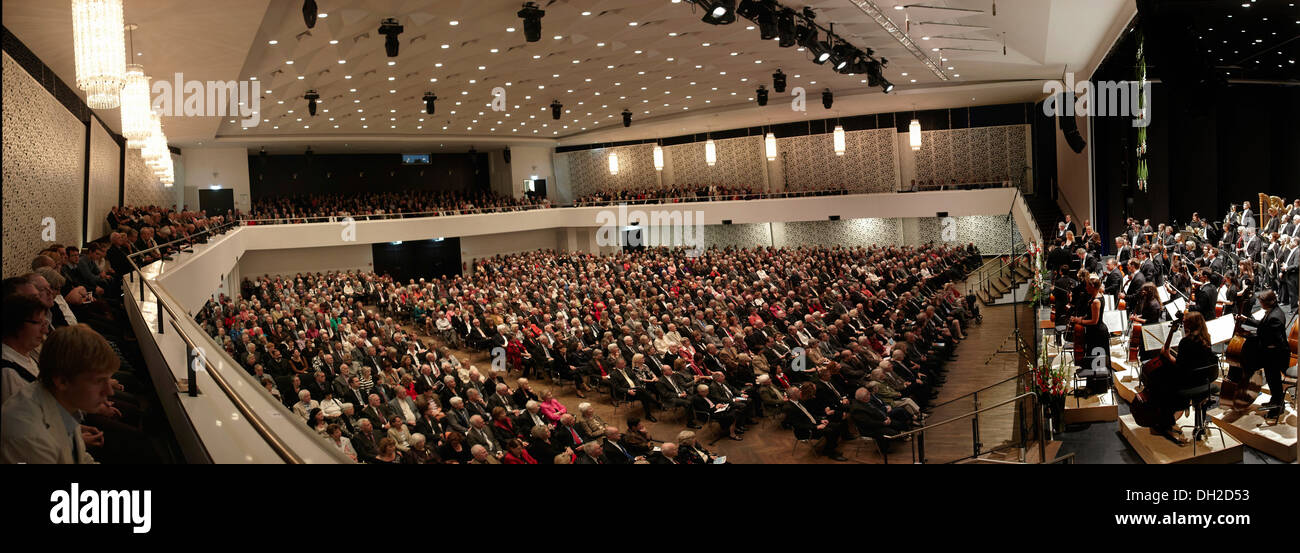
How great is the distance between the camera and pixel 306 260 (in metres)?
26.5

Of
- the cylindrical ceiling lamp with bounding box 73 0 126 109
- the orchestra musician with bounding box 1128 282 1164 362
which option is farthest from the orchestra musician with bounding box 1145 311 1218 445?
the cylindrical ceiling lamp with bounding box 73 0 126 109

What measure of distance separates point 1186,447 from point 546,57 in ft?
40.1

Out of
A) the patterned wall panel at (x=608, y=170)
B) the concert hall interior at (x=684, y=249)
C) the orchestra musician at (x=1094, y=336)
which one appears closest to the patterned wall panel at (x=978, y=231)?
the concert hall interior at (x=684, y=249)

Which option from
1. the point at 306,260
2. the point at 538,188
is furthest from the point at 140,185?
the point at 538,188

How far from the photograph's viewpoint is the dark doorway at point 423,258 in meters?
29.8

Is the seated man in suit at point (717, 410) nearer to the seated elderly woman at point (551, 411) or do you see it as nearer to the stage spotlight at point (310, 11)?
the seated elderly woman at point (551, 411)

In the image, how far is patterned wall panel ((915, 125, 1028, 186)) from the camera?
82.8 feet

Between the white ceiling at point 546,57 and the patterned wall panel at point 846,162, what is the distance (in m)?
1.70

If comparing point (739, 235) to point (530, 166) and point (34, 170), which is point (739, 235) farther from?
point (34, 170)

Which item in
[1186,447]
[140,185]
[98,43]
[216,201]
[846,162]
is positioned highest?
[846,162]

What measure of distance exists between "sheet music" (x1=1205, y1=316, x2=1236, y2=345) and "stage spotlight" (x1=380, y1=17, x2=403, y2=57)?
33.1 ft

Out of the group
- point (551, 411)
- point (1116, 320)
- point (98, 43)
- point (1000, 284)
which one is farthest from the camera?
point (1000, 284)

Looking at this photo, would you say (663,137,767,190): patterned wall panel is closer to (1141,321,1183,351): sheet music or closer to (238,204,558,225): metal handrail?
(238,204,558,225): metal handrail

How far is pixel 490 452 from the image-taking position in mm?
7625
